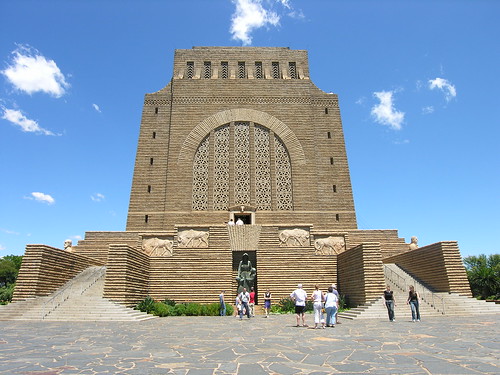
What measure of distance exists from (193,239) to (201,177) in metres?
7.22

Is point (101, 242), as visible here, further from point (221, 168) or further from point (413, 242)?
point (413, 242)

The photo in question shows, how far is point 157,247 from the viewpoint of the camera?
57.6ft

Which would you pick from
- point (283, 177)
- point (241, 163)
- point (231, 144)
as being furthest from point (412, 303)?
point (231, 144)

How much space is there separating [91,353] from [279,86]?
2326 cm

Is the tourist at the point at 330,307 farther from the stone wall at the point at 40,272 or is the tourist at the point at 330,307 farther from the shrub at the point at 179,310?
the stone wall at the point at 40,272

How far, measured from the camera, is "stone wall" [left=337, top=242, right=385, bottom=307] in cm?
1409

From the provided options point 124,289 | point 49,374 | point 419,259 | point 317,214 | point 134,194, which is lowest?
point 49,374

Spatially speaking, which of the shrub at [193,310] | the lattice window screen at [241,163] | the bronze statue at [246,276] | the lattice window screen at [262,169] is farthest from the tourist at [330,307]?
the lattice window screen at [241,163]

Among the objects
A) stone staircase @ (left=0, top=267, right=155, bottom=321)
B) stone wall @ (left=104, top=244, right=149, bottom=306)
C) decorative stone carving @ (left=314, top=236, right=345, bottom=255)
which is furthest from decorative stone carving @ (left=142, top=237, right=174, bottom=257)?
decorative stone carving @ (left=314, top=236, right=345, bottom=255)

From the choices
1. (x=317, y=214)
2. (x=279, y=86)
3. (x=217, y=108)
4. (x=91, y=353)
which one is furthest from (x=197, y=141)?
(x=91, y=353)

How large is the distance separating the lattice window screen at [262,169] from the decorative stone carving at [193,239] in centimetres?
661

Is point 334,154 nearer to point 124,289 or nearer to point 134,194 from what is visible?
point 134,194

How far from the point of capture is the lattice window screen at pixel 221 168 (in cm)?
2355

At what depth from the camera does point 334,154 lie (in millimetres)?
25109
